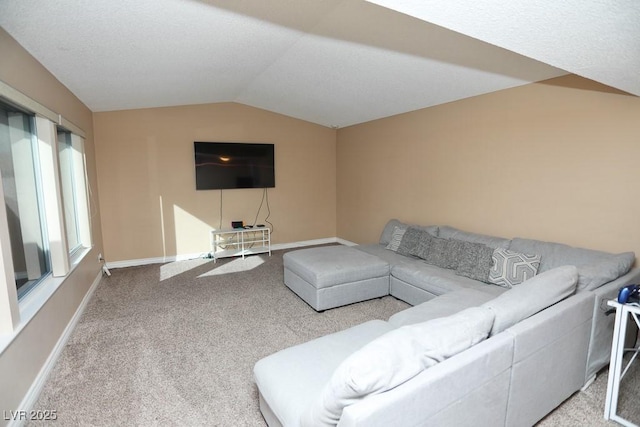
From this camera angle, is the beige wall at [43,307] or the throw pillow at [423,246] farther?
the throw pillow at [423,246]

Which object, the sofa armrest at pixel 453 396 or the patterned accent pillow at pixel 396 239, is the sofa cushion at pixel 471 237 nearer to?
the patterned accent pillow at pixel 396 239

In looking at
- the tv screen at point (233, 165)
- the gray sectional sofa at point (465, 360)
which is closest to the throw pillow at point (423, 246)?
the gray sectional sofa at point (465, 360)

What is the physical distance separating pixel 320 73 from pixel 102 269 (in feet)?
13.2

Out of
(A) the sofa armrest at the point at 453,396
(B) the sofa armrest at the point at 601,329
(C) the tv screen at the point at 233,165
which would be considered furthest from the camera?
(C) the tv screen at the point at 233,165

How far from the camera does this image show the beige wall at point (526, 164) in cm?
265

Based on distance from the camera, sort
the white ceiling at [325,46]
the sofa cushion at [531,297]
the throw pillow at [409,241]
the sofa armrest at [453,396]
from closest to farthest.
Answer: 1. the sofa armrest at [453,396]
2. the white ceiling at [325,46]
3. the sofa cushion at [531,297]
4. the throw pillow at [409,241]

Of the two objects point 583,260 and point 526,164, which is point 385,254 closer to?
point 526,164

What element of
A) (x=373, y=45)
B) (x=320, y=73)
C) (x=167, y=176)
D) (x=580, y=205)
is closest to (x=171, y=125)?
(x=167, y=176)

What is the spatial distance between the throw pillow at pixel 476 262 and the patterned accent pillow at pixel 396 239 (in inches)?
36.6

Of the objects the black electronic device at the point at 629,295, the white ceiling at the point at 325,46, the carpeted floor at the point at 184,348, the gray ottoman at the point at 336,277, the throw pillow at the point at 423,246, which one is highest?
the white ceiling at the point at 325,46

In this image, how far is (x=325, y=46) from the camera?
3.03m

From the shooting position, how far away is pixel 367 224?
5707mm

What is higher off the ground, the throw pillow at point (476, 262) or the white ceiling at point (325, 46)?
the white ceiling at point (325, 46)

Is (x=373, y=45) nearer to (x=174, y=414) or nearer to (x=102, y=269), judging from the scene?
(x=174, y=414)
